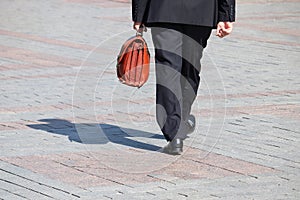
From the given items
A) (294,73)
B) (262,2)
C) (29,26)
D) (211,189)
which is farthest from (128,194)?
(262,2)

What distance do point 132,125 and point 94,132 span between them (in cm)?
37

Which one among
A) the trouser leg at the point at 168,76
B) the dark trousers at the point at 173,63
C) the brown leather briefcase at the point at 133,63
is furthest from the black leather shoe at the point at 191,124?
the brown leather briefcase at the point at 133,63

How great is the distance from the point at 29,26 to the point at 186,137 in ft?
25.7

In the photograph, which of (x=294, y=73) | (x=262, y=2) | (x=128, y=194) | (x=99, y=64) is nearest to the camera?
(x=128, y=194)

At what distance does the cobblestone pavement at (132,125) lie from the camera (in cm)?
574

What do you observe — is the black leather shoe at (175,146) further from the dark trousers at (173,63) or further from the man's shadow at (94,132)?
the man's shadow at (94,132)

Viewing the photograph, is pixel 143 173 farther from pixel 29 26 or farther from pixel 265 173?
pixel 29 26

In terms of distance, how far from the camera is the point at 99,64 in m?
10.6

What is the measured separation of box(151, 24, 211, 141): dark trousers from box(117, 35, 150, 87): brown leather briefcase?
0.70 ft

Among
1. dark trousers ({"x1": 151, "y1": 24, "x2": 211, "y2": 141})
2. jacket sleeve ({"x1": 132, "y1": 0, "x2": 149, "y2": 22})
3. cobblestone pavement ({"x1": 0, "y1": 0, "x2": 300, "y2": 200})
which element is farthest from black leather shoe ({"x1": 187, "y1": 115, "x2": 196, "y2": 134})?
jacket sleeve ({"x1": 132, "y1": 0, "x2": 149, "y2": 22})

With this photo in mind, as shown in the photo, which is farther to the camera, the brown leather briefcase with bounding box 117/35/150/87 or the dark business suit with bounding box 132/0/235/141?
the dark business suit with bounding box 132/0/235/141

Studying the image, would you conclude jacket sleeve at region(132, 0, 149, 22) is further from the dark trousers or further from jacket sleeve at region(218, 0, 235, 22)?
jacket sleeve at region(218, 0, 235, 22)

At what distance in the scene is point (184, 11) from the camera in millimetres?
6289

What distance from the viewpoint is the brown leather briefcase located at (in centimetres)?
615
